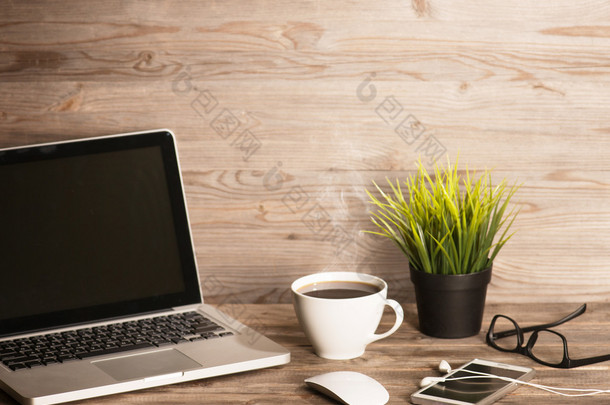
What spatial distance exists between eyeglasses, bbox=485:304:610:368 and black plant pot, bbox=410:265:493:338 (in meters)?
0.03

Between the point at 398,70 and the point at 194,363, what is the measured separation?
563mm

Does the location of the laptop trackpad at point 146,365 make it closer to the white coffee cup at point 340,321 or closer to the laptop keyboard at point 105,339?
the laptop keyboard at point 105,339

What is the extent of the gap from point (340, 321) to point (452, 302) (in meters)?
0.19

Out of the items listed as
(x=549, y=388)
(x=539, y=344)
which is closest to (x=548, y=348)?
(x=539, y=344)

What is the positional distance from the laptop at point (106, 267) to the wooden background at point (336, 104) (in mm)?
106

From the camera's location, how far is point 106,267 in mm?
1052

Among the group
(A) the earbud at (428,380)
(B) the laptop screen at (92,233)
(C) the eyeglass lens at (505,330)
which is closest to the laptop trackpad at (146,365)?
(B) the laptop screen at (92,233)

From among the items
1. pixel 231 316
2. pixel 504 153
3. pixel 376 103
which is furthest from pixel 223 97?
pixel 504 153

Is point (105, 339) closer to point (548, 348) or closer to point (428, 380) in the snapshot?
point (428, 380)

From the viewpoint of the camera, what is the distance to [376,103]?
115cm

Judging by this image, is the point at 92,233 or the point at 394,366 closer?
the point at 394,366

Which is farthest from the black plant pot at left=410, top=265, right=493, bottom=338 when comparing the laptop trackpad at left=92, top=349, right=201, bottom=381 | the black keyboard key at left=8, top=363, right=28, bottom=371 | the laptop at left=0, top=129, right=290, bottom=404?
the black keyboard key at left=8, top=363, right=28, bottom=371

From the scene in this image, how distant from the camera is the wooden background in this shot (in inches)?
44.3

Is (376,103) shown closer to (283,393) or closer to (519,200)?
(519,200)
